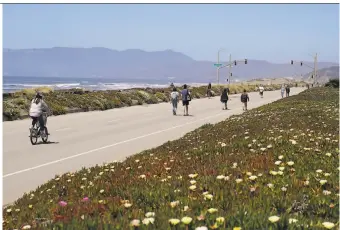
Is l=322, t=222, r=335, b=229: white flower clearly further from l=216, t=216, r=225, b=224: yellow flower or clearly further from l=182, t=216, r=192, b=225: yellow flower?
l=182, t=216, r=192, b=225: yellow flower

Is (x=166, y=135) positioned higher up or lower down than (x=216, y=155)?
lower down

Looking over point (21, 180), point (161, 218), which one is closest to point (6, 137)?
point (21, 180)

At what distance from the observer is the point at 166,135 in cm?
2075

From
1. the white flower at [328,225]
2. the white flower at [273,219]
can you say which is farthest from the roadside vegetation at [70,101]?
the white flower at [328,225]

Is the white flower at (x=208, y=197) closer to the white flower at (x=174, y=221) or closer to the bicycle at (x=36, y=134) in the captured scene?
the white flower at (x=174, y=221)

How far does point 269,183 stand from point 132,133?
52.1 feet

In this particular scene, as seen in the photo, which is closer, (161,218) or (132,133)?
(161,218)

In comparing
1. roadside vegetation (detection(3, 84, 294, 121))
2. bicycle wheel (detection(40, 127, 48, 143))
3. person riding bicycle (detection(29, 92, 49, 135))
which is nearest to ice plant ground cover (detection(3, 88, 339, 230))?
person riding bicycle (detection(29, 92, 49, 135))

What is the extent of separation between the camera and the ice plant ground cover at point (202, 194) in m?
4.27

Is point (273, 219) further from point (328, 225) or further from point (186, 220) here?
point (186, 220)

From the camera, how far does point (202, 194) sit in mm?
5523

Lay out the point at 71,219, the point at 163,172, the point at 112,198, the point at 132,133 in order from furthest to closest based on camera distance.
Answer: the point at 132,133
the point at 163,172
the point at 112,198
the point at 71,219

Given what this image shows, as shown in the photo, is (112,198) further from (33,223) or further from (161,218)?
Result: (161,218)

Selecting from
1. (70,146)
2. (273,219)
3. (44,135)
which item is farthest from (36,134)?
(273,219)
